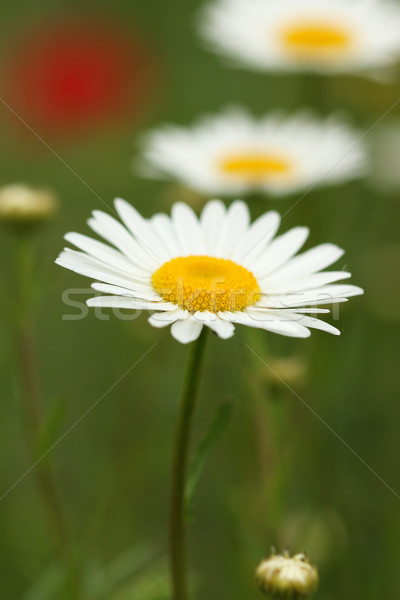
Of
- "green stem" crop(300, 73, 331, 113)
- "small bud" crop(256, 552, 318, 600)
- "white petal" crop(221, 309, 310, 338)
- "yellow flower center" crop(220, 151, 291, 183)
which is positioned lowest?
"small bud" crop(256, 552, 318, 600)

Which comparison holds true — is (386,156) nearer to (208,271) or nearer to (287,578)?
(208,271)

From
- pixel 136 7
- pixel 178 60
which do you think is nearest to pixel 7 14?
pixel 136 7

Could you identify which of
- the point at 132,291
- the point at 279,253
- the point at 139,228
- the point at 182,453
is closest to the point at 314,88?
the point at 279,253

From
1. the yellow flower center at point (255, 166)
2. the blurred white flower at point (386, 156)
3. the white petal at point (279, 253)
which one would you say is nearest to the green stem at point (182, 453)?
the white petal at point (279, 253)

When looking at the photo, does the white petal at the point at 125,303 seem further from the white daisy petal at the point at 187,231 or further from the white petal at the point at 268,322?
the white daisy petal at the point at 187,231

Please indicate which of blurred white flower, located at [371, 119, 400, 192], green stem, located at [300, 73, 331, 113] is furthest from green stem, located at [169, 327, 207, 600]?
blurred white flower, located at [371, 119, 400, 192]

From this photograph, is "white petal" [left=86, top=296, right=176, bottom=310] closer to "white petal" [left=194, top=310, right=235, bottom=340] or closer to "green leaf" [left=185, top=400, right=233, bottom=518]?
"white petal" [left=194, top=310, right=235, bottom=340]
